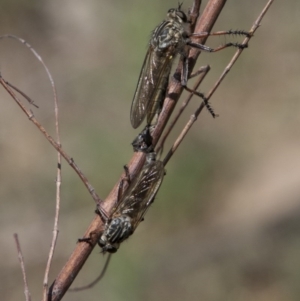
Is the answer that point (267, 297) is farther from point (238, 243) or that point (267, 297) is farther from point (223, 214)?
point (223, 214)

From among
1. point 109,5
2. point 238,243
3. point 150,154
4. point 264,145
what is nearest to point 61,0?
point 109,5

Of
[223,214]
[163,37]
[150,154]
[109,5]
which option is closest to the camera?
[150,154]

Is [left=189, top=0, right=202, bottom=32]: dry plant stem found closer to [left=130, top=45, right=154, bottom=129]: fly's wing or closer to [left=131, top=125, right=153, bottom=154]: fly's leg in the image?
[left=130, top=45, right=154, bottom=129]: fly's wing

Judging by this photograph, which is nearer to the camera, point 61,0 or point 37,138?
point 37,138

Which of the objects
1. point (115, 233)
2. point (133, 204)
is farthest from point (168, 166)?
point (115, 233)

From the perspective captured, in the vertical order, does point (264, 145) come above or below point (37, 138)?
below

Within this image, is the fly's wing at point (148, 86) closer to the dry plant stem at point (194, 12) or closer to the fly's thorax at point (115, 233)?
the dry plant stem at point (194, 12)

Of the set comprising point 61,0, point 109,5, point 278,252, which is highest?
A: point 61,0

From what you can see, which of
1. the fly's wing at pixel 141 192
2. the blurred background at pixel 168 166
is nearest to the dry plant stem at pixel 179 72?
the fly's wing at pixel 141 192

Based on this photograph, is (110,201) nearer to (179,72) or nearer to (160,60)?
(179,72)
